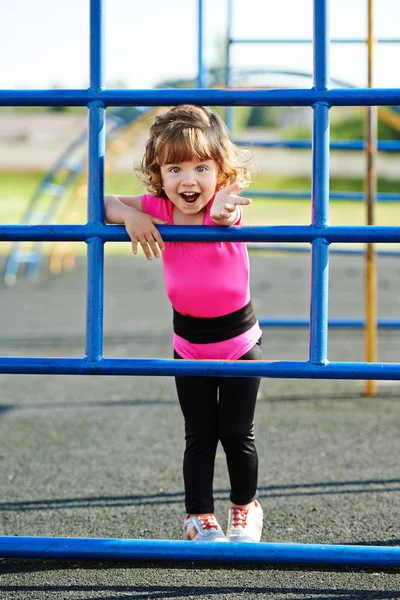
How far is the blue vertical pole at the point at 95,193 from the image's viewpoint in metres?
1.88

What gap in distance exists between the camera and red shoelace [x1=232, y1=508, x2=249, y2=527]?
2.19 meters

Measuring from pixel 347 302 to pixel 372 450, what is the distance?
4279 millimetres

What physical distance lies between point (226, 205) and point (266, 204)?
2198 centimetres

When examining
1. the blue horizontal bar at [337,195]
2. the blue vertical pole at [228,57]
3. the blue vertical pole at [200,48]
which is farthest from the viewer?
the blue vertical pole at [228,57]

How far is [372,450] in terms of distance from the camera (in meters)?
3.21

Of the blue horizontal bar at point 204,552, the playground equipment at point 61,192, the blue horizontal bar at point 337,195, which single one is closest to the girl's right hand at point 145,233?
the blue horizontal bar at point 204,552

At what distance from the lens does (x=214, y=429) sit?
2.19 metres

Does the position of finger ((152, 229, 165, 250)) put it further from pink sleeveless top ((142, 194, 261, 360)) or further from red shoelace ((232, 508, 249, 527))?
red shoelace ((232, 508, 249, 527))

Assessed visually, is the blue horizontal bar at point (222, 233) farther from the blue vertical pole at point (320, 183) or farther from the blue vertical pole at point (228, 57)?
the blue vertical pole at point (228, 57)

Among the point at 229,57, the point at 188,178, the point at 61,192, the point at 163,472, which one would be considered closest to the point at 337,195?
the point at 229,57

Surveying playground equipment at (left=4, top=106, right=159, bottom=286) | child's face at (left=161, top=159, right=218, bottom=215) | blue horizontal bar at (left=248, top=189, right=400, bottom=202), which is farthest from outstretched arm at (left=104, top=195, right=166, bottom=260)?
playground equipment at (left=4, top=106, right=159, bottom=286)

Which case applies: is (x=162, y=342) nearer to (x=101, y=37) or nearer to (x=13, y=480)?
(x=13, y=480)

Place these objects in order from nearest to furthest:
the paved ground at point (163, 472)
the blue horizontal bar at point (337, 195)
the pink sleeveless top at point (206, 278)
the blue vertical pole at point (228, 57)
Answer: the paved ground at point (163, 472) → the pink sleeveless top at point (206, 278) → the blue horizontal bar at point (337, 195) → the blue vertical pole at point (228, 57)

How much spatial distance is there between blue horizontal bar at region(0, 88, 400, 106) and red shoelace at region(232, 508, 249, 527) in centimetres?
110
